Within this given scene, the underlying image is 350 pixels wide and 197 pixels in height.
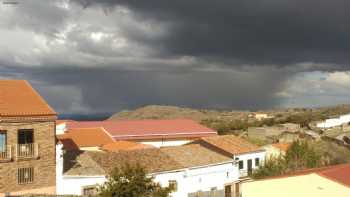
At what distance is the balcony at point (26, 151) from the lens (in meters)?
33.4

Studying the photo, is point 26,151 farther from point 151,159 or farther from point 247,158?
point 247,158

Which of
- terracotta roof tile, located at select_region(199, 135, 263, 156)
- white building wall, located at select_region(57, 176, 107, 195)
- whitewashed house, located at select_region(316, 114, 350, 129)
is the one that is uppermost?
whitewashed house, located at select_region(316, 114, 350, 129)

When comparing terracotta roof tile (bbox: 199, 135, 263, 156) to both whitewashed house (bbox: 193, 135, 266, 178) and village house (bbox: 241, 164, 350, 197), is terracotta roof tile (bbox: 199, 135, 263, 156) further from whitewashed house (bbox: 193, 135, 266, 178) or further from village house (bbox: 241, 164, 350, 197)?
village house (bbox: 241, 164, 350, 197)

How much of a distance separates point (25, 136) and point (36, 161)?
6.72ft

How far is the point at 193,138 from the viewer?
209 feet

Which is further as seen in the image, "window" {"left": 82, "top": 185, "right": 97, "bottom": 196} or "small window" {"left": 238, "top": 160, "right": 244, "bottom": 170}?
"small window" {"left": 238, "top": 160, "right": 244, "bottom": 170}

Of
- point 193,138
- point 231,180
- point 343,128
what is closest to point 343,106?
point 343,128

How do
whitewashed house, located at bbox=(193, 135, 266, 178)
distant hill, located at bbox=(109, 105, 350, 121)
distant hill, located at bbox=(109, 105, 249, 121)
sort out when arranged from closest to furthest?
whitewashed house, located at bbox=(193, 135, 266, 178) < distant hill, located at bbox=(109, 105, 350, 121) < distant hill, located at bbox=(109, 105, 249, 121)

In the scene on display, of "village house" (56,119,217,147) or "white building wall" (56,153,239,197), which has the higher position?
"village house" (56,119,217,147)

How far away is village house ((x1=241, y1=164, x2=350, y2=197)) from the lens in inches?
1073

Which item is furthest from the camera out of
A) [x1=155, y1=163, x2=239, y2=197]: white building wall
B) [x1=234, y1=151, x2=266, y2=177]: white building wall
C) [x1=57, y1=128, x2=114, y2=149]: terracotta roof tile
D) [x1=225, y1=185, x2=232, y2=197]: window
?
[x1=57, y1=128, x2=114, y2=149]: terracotta roof tile

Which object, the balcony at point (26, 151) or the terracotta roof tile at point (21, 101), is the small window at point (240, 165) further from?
the balcony at point (26, 151)

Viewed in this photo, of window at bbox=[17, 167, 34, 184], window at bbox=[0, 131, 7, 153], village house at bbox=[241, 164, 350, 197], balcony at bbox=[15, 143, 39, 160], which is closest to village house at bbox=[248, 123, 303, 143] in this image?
village house at bbox=[241, 164, 350, 197]

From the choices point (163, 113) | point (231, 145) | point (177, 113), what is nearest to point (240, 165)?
point (231, 145)
